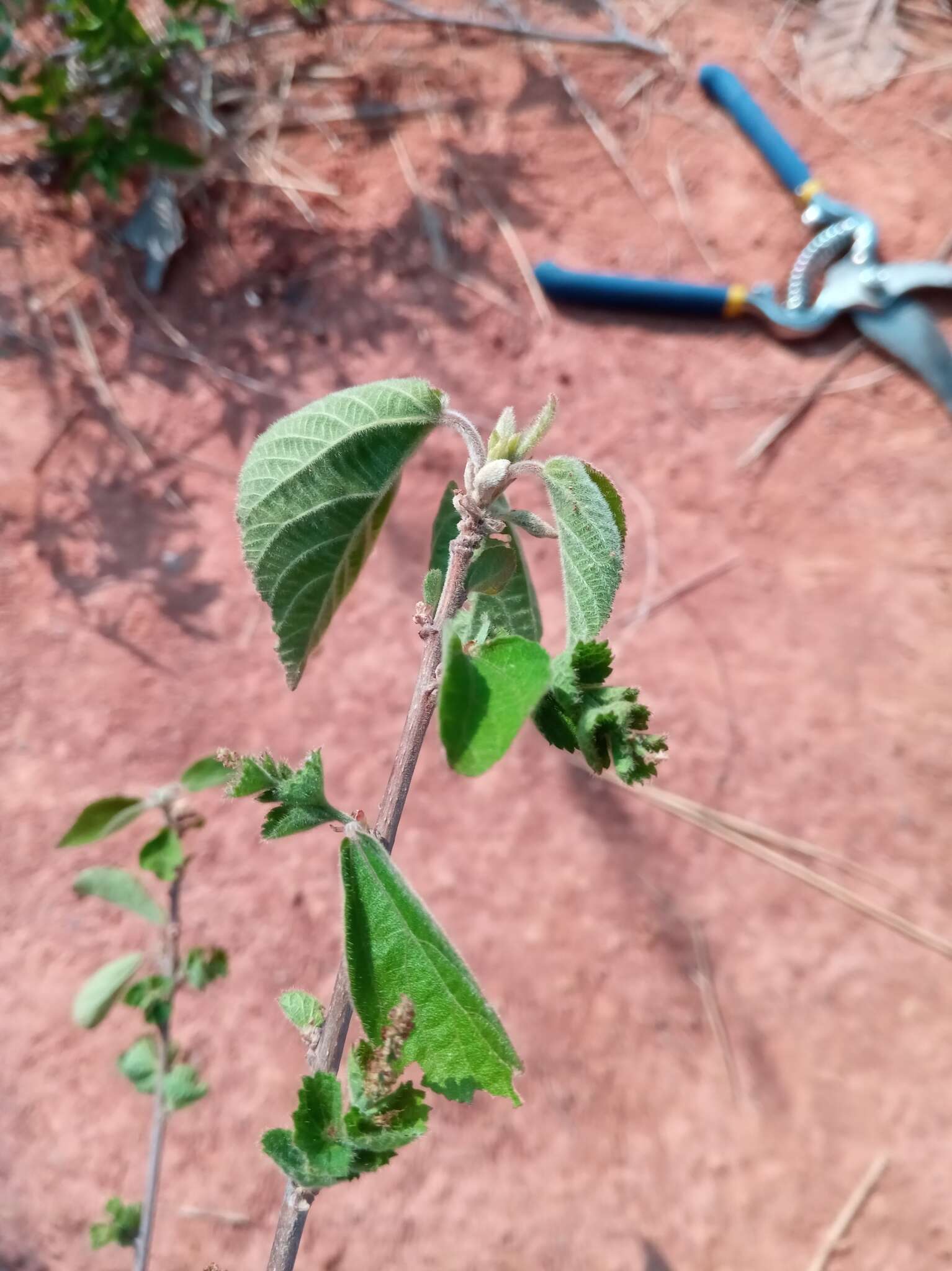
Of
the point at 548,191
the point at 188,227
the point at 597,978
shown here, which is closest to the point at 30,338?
the point at 188,227

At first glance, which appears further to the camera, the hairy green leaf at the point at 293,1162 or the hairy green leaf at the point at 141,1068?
the hairy green leaf at the point at 141,1068

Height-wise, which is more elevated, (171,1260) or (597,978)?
(597,978)

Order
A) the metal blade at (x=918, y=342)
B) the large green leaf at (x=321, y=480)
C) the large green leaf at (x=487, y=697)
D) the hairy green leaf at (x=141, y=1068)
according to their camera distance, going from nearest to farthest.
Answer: the large green leaf at (x=487, y=697), the large green leaf at (x=321, y=480), the hairy green leaf at (x=141, y=1068), the metal blade at (x=918, y=342)

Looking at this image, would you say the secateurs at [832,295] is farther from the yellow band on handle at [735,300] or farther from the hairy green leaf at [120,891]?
the hairy green leaf at [120,891]

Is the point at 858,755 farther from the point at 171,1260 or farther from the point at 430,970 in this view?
the point at 171,1260

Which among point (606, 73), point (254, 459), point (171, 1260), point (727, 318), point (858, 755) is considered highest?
point (606, 73)

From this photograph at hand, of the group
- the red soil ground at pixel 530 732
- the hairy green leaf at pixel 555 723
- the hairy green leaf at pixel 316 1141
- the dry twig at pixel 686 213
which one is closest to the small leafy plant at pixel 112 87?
the red soil ground at pixel 530 732

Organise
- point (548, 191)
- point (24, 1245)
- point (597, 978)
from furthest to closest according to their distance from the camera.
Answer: point (548, 191) < point (597, 978) < point (24, 1245)
